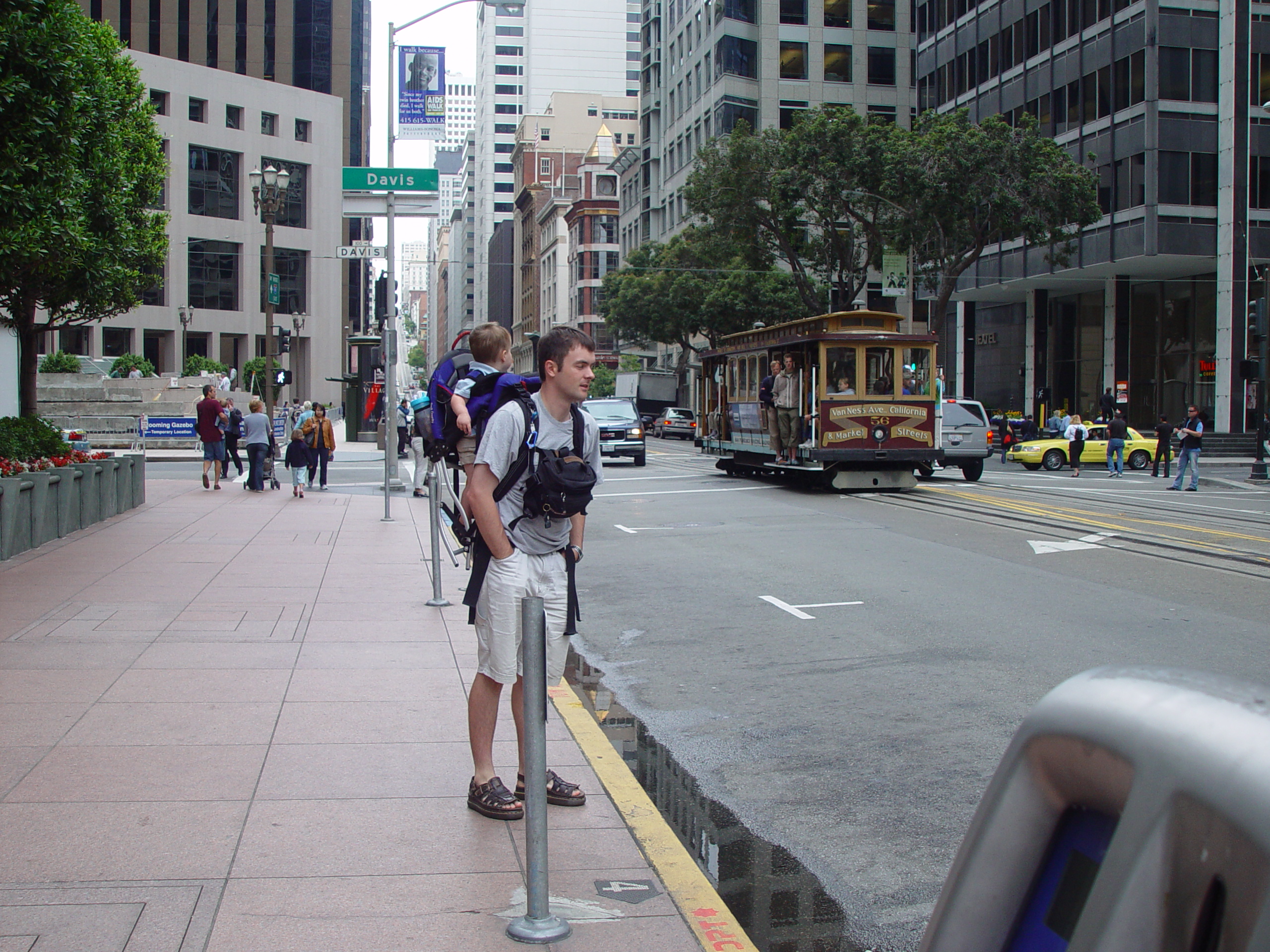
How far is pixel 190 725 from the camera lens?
596cm

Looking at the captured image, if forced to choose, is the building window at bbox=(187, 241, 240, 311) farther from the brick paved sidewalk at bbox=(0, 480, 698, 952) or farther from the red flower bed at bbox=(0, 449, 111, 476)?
the brick paved sidewalk at bbox=(0, 480, 698, 952)

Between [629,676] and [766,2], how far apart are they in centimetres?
6789

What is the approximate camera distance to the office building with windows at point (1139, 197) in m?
40.7

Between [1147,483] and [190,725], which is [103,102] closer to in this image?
[190,725]

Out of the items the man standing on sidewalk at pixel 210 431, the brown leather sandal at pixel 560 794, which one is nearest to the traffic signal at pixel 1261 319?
the man standing on sidewalk at pixel 210 431

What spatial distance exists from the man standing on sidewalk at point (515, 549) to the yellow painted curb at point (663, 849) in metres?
0.50

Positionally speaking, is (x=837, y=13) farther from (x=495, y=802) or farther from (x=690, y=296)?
(x=495, y=802)

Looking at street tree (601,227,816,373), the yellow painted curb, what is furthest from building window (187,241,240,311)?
the yellow painted curb

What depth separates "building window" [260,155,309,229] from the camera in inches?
2739

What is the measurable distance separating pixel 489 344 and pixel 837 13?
70127 mm

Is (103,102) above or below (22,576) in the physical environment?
above

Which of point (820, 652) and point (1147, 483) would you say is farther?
point (1147, 483)

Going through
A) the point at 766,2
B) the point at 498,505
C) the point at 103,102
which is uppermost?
the point at 766,2

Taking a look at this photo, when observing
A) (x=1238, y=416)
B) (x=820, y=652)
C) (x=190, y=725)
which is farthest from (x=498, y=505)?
(x=1238, y=416)
